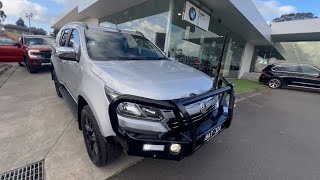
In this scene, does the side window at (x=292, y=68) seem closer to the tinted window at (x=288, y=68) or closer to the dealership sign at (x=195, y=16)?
the tinted window at (x=288, y=68)

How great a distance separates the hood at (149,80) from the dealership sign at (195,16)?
24.2 ft

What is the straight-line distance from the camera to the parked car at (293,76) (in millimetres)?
12492

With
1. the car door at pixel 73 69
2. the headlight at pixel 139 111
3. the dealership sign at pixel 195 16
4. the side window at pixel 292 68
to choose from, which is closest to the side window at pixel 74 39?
the car door at pixel 73 69

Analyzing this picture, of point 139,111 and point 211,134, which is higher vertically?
point 139,111

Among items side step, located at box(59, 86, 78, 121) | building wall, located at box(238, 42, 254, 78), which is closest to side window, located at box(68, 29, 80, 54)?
side step, located at box(59, 86, 78, 121)

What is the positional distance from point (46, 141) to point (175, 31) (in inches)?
350

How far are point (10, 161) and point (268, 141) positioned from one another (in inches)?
177

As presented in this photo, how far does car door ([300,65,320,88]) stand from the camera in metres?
12.4

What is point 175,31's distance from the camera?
11.1 metres

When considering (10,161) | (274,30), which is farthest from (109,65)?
(274,30)

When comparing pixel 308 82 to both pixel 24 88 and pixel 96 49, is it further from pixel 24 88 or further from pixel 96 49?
pixel 24 88

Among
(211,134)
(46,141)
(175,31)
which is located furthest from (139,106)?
(175,31)

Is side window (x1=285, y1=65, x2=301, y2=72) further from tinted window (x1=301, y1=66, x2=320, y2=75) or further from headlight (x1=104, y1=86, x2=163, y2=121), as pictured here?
headlight (x1=104, y1=86, x2=163, y2=121)

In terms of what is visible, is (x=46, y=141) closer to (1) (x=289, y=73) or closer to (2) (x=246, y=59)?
(1) (x=289, y=73)
